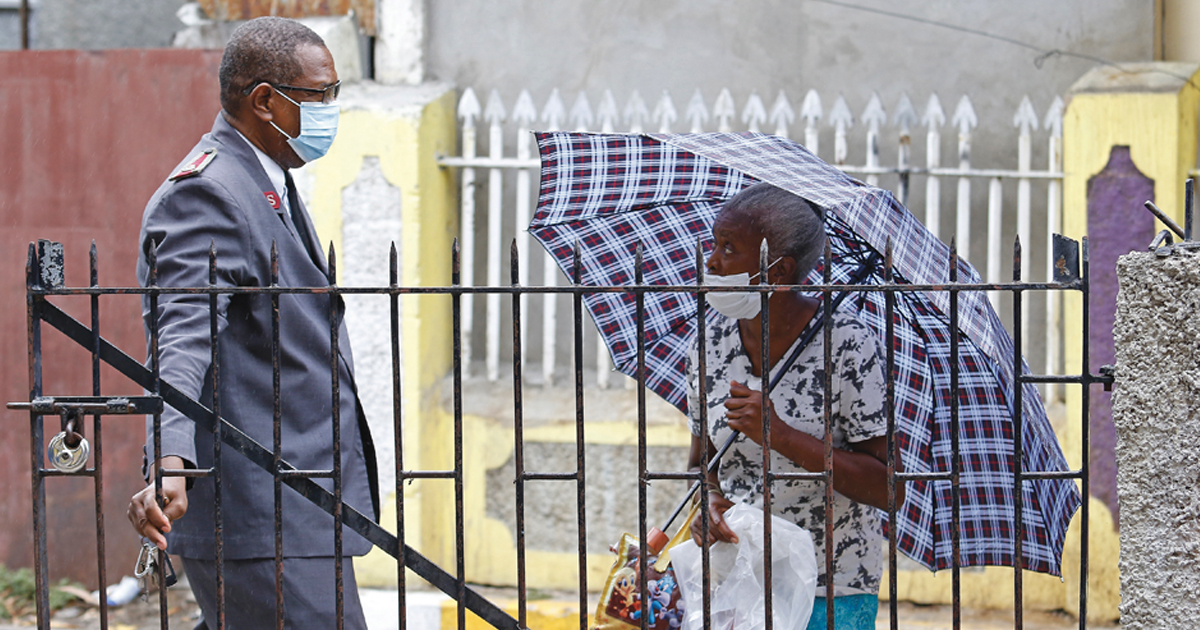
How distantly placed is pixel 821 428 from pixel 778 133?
313 cm

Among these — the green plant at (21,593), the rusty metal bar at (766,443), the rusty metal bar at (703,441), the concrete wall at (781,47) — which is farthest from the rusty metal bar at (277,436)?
the concrete wall at (781,47)

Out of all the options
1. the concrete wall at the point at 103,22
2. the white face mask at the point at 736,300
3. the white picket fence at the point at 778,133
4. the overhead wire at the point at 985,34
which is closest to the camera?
the white face mask at the point at 736,300

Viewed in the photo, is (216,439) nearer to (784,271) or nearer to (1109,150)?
(784,271)

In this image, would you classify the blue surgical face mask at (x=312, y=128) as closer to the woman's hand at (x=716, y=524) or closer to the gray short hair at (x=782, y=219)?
the gray short hair at (x=782, y=219)

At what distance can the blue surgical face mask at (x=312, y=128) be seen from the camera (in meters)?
2.65

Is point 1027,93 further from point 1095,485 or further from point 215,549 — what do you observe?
point 215,549

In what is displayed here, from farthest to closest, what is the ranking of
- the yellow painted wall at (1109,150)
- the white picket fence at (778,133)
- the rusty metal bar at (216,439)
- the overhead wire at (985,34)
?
the overhead wire at (985,34)
the white picket fence at (778,133)
the yellow painted wall at (1109,150)
the rusty metal bar at (216,439)

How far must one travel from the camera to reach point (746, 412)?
7.69ft

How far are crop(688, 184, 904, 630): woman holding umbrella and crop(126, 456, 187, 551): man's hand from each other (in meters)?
1.13

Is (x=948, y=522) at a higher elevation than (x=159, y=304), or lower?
lower

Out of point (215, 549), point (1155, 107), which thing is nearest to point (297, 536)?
point (215, 549)

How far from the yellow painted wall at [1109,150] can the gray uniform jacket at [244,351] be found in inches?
153

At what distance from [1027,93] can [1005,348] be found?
3840 mm

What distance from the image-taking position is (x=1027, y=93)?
576 cm
